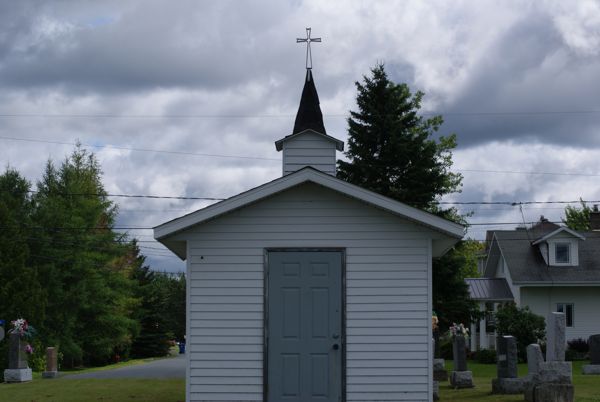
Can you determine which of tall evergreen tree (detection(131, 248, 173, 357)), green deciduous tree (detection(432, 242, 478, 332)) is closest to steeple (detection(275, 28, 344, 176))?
green deciduous tree (detection(432, 242, 478, 332))

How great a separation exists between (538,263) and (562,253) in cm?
121

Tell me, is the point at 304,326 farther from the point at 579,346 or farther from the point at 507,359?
the point at 579,346

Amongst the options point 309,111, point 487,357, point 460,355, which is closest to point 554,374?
point 460,355

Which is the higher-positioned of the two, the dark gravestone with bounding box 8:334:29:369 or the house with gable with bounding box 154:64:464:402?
the house with gable with bounding box 154:64:464:402

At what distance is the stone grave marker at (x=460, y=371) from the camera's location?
19719 millimetres

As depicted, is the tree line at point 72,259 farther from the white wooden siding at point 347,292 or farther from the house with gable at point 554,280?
the white wooden siding at point 347,292

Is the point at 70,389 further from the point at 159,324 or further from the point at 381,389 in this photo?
the point at 159,324

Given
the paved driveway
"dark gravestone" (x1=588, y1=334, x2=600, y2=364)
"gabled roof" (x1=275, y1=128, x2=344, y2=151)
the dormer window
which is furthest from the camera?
the dormer window

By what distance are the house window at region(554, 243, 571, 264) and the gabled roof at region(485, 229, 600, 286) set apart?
18.1 inches

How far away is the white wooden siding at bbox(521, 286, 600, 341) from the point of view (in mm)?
40125

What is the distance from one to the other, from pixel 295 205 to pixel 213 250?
59.5 inches

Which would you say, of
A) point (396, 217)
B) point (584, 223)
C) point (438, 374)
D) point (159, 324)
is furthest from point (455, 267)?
point (584, 223)

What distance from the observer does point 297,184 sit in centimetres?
1379

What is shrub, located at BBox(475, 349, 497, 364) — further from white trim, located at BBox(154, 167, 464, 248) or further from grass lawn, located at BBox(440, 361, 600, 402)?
white trim, located at BBox(154, 167, 464, 248)
